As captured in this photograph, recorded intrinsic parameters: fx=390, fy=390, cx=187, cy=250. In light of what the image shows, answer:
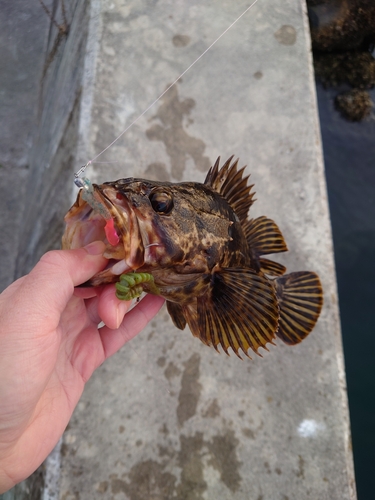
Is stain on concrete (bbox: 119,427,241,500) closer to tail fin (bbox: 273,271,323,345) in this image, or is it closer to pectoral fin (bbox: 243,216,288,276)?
tail fin (bbox: 273,271,323,345)

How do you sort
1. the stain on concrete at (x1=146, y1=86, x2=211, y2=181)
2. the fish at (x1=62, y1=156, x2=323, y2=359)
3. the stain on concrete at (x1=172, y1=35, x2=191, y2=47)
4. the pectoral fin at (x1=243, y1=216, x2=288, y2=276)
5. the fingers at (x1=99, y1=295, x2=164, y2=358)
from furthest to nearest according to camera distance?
the stain on concrete at (x1=172, y1=35, x2=191, y2=47) → the stain on concrete at (x1=146, y1=86, x2=211, y2=181) → the pectoral fin at (x1=243, y1=216, x2=288, y2=276) → the fingers at (x1=99, y1=295, x2=164, y2=358) → the fish at (x1=62, y1=156, x2=323, y2=359)

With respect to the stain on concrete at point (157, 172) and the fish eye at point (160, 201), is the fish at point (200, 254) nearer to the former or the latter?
the fish eye at point (160, 201)

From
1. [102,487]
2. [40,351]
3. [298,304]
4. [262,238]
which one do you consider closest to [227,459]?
[102,487]

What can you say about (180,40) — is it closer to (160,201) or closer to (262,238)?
(262,238)

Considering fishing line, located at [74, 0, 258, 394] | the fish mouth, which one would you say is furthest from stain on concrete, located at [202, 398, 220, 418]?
the fish mouth

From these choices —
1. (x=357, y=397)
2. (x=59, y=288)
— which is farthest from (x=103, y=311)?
(x=357, y=397)

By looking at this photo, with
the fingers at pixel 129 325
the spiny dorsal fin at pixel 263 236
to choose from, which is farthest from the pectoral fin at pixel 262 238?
the fingers at pixel 129 325

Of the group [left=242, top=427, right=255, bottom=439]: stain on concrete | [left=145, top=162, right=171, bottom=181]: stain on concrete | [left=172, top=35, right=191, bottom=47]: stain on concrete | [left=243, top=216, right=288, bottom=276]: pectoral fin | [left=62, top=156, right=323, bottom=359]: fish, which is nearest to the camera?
[left=62, top=156, right=323, bottom=359]: fish
